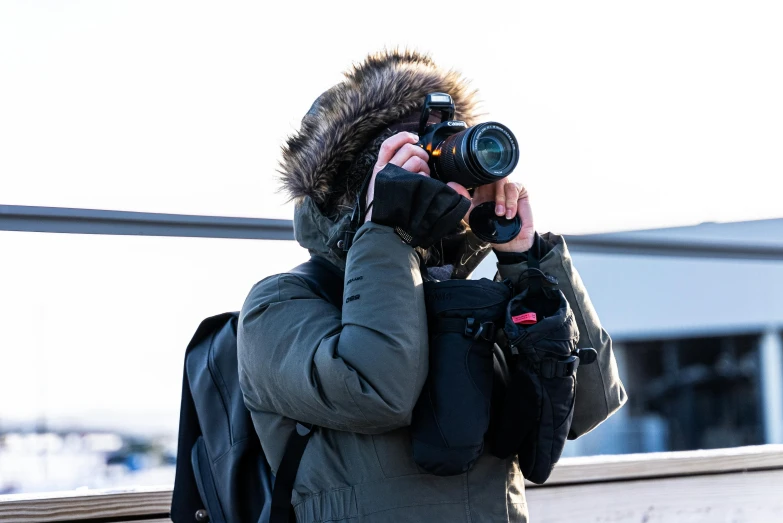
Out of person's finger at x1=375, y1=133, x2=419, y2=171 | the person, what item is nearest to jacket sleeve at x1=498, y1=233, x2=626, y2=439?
the person

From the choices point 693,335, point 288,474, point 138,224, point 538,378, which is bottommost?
point 693,335

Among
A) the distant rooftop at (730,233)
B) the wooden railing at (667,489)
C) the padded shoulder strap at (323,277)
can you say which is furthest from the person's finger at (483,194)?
the distant rooftop at (730,233)

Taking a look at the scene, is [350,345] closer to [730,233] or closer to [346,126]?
[346,126]

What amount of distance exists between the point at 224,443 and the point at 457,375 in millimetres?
326

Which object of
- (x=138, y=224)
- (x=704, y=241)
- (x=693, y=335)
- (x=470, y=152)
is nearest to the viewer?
(x=470, y=152)

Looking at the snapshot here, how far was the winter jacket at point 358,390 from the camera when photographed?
0.96 m

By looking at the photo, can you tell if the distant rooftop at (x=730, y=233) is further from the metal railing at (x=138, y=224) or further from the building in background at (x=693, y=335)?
the metal railing at (x=138, y=224)

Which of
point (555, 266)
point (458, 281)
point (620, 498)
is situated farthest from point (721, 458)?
point (458, 281)

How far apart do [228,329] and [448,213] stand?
36 cm

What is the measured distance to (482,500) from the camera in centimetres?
104

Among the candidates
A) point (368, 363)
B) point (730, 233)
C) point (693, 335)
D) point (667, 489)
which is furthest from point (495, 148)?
point (693, 335)

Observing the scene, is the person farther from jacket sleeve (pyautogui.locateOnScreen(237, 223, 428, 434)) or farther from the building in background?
the building in background

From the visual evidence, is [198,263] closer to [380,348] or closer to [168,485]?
[168,485]

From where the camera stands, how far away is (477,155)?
3.45 feet
